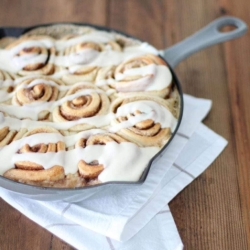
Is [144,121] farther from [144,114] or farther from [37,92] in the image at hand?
[37,92]

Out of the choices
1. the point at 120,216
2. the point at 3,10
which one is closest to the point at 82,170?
the point at 120,216

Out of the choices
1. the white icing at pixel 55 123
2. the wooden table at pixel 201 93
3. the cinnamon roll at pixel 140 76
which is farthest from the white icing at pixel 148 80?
the wooden table at pixel 201 93

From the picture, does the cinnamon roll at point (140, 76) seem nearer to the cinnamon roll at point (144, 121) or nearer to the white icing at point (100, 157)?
the cinnamon roll at point (144, 121)

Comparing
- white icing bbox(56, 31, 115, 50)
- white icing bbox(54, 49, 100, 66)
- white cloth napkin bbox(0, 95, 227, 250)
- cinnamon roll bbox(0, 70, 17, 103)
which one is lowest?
white cloth napkin bbox(0, 95, 227, 250)

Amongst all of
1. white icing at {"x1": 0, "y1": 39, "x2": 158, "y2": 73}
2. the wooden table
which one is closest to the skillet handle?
white icing at {"x1": 0, "y1": 39, "x2": 158, "y2": 73}

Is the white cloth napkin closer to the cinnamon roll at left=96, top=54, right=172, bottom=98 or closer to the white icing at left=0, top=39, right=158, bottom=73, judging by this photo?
the cinnamon roll at left=96, top=54, right=172, bottom=98

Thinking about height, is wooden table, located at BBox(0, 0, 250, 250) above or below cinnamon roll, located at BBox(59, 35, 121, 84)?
below

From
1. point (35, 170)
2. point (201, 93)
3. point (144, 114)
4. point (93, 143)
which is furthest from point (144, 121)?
point (201, 93)
